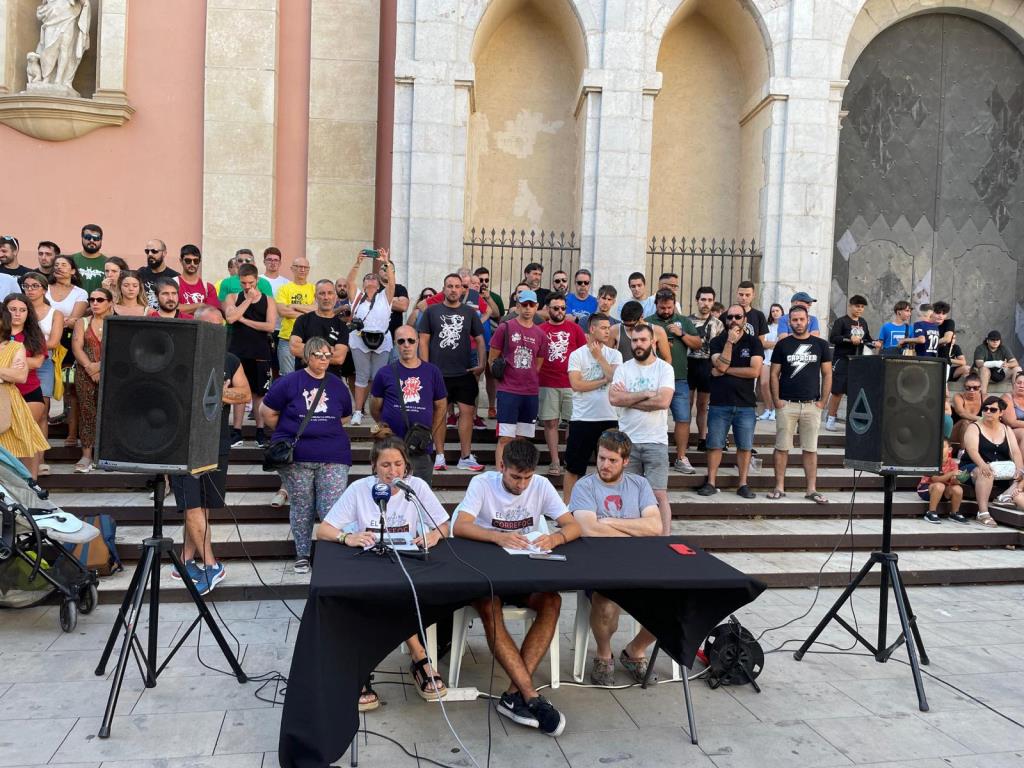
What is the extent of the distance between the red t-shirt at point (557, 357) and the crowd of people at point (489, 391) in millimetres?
24

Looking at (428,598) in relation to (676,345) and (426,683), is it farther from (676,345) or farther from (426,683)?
(676,345)

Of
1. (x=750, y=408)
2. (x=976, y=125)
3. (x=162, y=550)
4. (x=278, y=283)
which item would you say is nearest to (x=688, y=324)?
(x=750, y=408)

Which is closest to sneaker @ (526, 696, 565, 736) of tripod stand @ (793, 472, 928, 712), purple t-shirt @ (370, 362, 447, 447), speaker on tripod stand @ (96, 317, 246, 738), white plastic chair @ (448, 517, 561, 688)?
white plastic chair @ (448, 517, 561, 688)

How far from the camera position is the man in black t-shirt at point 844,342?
37.9ft

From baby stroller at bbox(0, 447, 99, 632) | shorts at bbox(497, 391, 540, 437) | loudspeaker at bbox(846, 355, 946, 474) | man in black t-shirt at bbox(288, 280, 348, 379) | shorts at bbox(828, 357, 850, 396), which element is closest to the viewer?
loudspeaker at bbox(846, 355, 946, 474)

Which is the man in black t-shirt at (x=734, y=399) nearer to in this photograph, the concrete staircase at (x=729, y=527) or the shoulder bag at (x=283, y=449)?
the concrete staircase at (x=729, y=527)

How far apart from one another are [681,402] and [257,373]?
15.2 ft

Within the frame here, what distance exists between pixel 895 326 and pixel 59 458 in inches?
423

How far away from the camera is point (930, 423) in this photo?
5551 millimetres

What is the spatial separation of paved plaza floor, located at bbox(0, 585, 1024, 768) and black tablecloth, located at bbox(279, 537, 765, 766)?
386 mm

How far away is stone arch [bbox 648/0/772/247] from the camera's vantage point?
14.9 m

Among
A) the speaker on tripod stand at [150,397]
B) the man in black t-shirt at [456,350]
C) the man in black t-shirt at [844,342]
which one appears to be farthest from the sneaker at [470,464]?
the man in black t-shirt at [844,342]

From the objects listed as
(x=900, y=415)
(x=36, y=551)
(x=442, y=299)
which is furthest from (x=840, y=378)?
(x=36, y=551)

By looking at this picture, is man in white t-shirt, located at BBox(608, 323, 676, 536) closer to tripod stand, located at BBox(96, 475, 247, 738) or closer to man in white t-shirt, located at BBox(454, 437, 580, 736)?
man in white t-shirt, located at BBox(454, 437, 580, 736)
